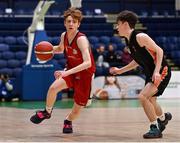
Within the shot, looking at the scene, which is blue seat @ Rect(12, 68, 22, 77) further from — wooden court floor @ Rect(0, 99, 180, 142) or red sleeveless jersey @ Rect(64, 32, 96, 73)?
red sleeveless jersey @ Rect(64, 32, 96, 73)

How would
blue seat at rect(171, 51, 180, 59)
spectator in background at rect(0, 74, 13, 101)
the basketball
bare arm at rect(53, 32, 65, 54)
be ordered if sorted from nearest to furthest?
bare arm at rect(53, 32, 65, 54)
the basketball
spectator in background at rect(0, 74, 13, 101)
blue seat at rect(171, 51, 180, 59)

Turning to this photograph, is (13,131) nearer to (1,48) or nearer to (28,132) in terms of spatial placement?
(28,132)

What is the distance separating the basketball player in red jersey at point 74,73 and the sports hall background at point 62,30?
21.5ft

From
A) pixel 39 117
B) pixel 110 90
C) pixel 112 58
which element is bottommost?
pixel 110 90

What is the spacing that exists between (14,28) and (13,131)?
49.0 feet

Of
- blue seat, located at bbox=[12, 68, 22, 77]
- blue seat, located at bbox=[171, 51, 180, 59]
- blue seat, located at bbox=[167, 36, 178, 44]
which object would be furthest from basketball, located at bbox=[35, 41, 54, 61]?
blue seat, located at bbox=[167, 36, 178, 44]

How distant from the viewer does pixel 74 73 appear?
6.91 m

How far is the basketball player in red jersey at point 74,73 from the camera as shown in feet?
22.5

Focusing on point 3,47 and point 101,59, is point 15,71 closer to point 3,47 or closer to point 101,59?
point 3,47

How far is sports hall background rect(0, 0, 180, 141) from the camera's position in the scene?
1638 cm

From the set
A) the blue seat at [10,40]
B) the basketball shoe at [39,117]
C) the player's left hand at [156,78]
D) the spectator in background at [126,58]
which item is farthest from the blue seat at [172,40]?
the player's left hand at [156,78]

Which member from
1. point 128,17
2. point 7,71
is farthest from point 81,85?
point 7,71

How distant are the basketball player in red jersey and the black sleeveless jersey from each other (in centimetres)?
59

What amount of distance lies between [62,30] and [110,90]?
5315 mm
